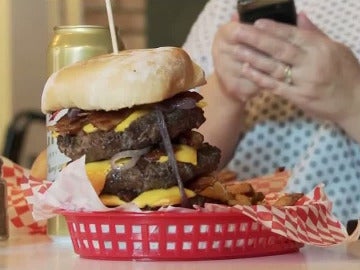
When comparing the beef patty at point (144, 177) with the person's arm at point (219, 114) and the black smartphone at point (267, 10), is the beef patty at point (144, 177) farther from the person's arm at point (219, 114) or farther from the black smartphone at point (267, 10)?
the person's arm at point (219, 114)

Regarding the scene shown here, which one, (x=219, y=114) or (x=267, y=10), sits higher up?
(x=267, y=10)

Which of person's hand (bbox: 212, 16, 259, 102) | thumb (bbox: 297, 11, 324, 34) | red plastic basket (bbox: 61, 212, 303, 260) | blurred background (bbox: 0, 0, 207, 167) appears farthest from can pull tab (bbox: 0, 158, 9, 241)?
blurred background (bbox: 0, 0, 207, 167)

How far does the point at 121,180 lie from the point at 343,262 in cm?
20

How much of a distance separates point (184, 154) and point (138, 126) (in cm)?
5

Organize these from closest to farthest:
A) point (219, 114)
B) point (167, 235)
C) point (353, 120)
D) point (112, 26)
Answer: point (167, 235)
point (112, 26)
point (353, 120)
point (219, 114)

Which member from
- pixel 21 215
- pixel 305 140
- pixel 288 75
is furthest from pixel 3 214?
pixel 305 140

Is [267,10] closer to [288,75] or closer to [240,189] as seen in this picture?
[288,75]

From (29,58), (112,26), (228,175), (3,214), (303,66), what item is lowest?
(29,58)

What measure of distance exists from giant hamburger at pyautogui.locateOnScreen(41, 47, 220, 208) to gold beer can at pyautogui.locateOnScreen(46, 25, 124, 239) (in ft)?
0.44

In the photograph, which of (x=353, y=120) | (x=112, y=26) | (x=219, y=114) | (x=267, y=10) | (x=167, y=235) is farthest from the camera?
(x=219, y=114)

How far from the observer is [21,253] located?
0.85 metres

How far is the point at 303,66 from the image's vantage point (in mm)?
1182

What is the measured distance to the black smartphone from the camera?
→ 44.2 inches

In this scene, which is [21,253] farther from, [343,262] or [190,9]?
[190,9]
